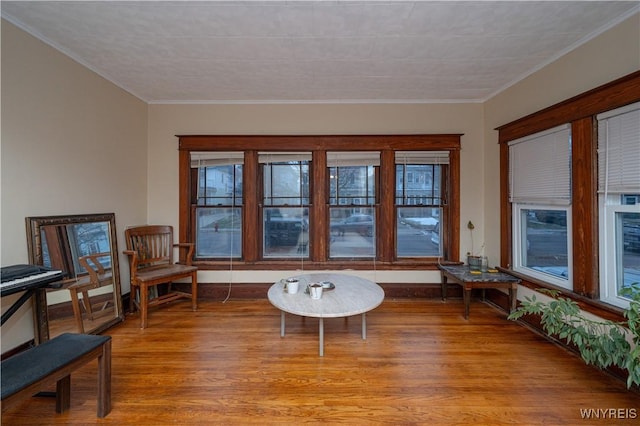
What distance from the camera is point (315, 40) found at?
230cm

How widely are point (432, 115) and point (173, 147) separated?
3.48 meters

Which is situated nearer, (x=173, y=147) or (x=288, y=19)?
(x=288, y=19)

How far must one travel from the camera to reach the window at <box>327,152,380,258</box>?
3707 millimetres

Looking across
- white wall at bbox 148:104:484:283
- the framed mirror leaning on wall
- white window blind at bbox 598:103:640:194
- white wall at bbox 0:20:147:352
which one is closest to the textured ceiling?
white wall at bbox 0:20:147:352

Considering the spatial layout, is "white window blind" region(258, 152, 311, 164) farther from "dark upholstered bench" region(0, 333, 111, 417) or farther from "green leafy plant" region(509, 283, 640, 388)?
"green leafy plant" region(509, 283, 640, 388)

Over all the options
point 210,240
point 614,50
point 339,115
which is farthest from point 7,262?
point 614,50

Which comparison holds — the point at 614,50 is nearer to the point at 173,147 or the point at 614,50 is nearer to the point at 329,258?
the point at 329,258

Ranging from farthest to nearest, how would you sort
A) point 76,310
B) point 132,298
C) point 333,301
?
point 132,298
point 76,310
point 333,301

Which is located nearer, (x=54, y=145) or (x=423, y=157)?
(x=54, y=145)

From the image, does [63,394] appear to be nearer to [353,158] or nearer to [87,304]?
[87,304]

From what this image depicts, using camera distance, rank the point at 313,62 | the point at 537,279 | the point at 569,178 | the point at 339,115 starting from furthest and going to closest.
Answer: the point at 339,115 → the point at 537,279 → the point at 313,62 → the point at 569,178

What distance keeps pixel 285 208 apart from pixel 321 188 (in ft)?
1.85

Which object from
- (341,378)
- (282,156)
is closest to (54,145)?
(282,156)

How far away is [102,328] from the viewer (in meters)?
2.69
